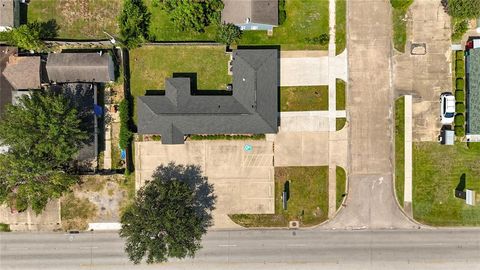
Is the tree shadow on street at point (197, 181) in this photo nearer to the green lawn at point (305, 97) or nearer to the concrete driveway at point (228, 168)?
the concrete driveway at point (228, 168)

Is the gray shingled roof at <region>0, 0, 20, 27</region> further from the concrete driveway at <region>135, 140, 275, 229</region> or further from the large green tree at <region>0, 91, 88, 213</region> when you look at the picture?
the concrete driveway at <region>135, 140, 275, 229</region>

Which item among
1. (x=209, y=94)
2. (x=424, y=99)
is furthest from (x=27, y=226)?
(x=424, y=99)

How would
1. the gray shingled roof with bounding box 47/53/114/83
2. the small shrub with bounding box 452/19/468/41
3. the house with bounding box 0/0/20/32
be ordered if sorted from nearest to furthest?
the house with bounding box 0/0/20/32
the gray shingled roof with bounding box 47/53/114/83
the small shrub with bounding box 452/19/468/41

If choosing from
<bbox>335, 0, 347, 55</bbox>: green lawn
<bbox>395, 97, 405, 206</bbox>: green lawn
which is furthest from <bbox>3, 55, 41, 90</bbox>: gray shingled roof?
<bbox>395, 97, 405, 206</bbox>: green lawn

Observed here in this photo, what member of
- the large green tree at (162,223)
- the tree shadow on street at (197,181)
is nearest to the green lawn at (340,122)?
the tree shadow on street at (197,181)

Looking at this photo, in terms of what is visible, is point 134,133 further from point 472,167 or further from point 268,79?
point 472,167

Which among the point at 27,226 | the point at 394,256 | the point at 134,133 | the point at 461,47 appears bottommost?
the point at 394,256
